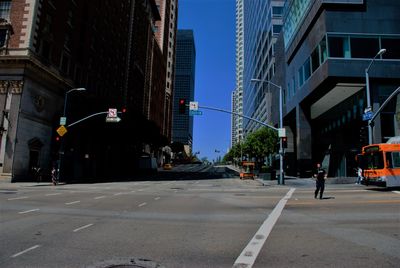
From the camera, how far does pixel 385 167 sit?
905 inches

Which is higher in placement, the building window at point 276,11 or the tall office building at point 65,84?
the building window at point 276,11

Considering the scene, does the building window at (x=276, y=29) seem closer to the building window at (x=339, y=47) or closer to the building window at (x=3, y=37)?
the building window at (x=339, y=47)

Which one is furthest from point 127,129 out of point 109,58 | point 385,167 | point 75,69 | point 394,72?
point 385,167

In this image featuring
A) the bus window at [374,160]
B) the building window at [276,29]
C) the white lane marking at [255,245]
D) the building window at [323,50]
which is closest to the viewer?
the white lane marking at [255,245]

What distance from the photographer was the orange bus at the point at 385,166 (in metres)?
22.8

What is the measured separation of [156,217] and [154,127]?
6863 cm

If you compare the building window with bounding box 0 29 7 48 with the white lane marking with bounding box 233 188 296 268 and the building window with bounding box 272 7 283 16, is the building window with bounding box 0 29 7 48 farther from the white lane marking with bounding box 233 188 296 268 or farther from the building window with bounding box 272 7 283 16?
the building window with bounding box 272 7 283 16

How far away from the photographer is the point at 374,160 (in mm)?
23797

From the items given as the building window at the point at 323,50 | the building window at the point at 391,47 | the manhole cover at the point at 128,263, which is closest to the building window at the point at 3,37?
the building window at the point at 323,50

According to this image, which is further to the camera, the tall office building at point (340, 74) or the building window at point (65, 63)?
the building window at point (65, 63)

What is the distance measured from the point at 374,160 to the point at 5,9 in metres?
37.2

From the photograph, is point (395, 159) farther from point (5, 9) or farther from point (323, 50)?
point (5, 9)

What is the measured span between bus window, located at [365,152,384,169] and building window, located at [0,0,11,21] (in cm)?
3604

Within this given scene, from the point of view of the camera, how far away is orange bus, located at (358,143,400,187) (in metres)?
22.8
